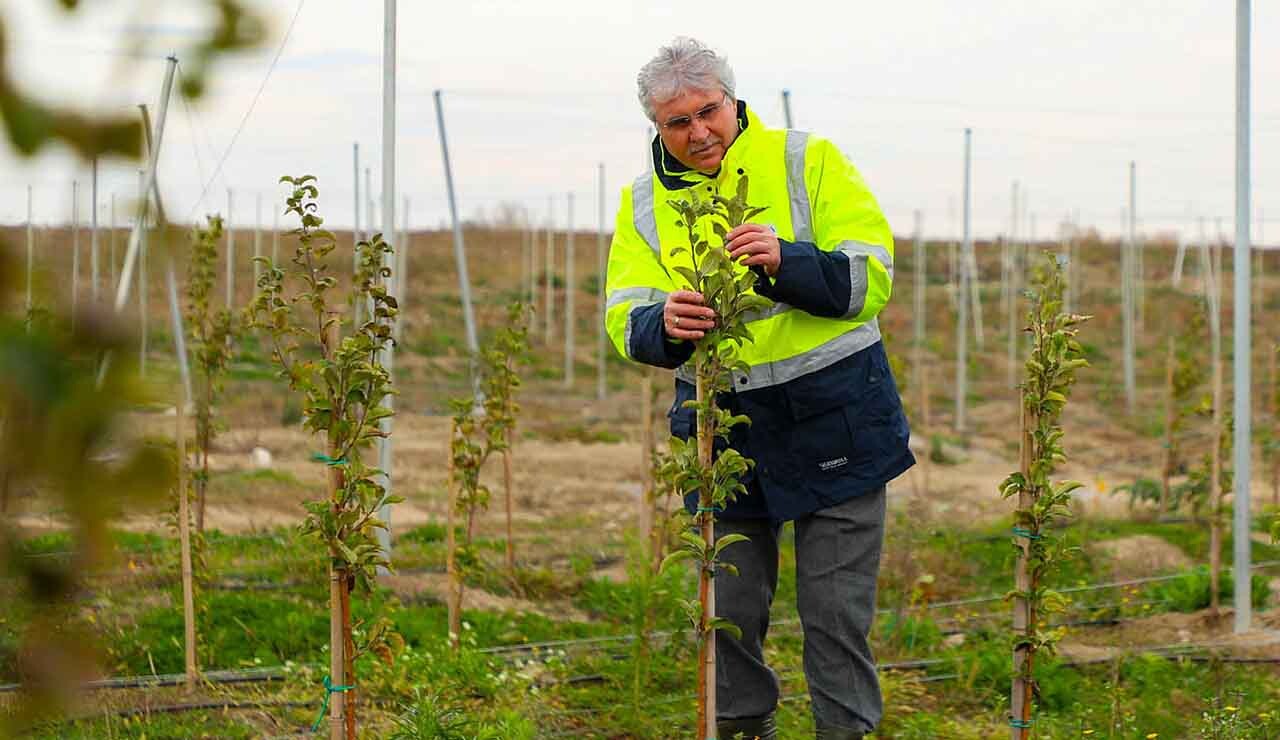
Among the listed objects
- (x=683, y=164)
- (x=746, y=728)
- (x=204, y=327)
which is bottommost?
(x=746, y=728)

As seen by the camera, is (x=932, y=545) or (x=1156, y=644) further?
(x=932, y=545)

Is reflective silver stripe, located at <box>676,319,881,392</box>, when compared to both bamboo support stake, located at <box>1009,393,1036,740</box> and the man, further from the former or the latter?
bamboo support stake, located at <box>1009,393,1036,740</box>

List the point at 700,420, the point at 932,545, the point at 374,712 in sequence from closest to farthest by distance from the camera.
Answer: the point at 700,420 → the point at 374,712 → the point at 932,545

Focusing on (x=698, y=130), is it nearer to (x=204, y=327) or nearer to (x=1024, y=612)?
(x=1024, y=612)

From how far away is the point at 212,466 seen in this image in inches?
507

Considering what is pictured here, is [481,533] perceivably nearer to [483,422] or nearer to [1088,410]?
[483,422]

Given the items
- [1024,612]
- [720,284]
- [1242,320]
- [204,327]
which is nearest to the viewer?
[720,284]

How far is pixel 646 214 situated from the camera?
3.43 meters

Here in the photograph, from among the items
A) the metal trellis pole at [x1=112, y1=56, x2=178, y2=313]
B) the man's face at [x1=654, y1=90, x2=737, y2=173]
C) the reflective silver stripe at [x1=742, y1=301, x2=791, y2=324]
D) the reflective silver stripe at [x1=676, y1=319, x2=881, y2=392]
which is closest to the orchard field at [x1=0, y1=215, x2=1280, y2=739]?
the metal trellis pole at [x1=112, y1=56, x2=178, y2=313]

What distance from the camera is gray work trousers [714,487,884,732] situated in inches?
132

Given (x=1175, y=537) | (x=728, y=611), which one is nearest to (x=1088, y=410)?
(x=1175, y=537)

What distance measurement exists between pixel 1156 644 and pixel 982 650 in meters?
1.17

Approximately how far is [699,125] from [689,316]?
50 cm

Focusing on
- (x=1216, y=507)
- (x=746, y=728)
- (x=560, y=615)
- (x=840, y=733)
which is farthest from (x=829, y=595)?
(x=1216, y=507)
